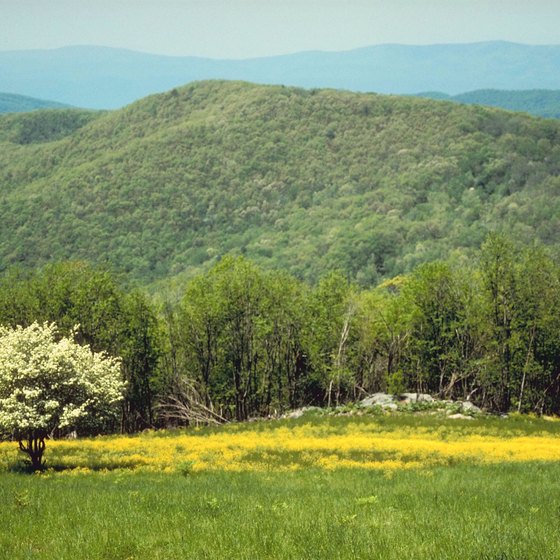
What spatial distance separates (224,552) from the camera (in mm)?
9609

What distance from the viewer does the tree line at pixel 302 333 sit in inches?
2359

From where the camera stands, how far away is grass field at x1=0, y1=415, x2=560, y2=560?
391 inches

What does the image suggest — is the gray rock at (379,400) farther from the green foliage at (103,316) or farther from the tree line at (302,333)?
the green foliage at (103,316)

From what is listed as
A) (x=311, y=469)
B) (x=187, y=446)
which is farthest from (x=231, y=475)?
(x=187, y=446)

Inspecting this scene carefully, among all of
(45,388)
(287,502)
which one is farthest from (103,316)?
(287,502)

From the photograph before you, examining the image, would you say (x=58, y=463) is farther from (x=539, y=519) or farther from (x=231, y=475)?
(x=539, y=519)

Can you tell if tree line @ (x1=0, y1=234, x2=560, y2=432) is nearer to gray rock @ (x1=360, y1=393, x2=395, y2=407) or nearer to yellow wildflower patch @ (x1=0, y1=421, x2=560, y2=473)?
gray rock @ (x1=360, y1=393, x2=395, y2=407)

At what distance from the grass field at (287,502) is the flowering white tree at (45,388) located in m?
1.92

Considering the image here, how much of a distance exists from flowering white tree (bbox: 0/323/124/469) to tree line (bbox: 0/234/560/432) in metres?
29.2

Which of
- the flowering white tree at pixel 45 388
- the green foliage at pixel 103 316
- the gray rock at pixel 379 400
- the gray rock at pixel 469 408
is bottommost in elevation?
the gray rock at pixel 379 400

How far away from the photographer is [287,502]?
14.9 m

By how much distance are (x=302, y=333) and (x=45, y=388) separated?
42777mm

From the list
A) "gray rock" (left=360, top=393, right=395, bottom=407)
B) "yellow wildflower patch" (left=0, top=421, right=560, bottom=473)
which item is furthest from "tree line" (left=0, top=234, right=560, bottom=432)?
"yellow wildflower patch" (left=0, top=421, right=560, bottom=473)

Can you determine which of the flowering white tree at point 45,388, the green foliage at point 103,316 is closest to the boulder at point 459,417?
the flowering white tree at point 45,388
